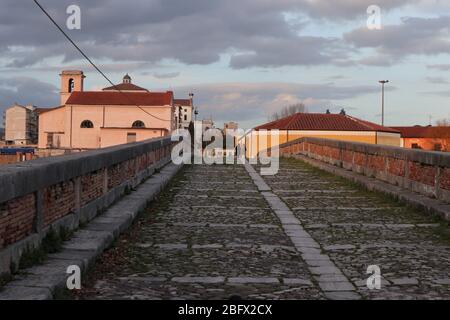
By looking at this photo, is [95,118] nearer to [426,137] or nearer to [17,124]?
[17,124]

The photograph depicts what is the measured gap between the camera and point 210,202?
41.9 ft

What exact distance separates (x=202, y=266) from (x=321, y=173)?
15.2 metres

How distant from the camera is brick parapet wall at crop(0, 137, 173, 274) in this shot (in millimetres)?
5340

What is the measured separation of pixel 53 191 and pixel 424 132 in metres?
110

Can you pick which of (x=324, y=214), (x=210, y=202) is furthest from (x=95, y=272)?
(x=210, y=202)

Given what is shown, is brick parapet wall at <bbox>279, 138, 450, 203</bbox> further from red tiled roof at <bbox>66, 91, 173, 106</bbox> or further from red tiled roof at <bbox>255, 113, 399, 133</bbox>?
red tiled roof at <bbox>66, 91, 173, 106</bbox>

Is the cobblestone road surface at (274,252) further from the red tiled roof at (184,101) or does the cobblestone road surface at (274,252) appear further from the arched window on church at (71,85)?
the red tiled roof at (184,101)

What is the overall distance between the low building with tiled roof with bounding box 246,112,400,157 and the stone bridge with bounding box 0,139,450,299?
2132 inches

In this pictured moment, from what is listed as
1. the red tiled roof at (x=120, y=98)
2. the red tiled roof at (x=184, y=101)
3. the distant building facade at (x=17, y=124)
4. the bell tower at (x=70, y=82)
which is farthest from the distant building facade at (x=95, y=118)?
the red tiled roof at (x=184, y=101)

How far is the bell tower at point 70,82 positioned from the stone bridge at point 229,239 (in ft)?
272

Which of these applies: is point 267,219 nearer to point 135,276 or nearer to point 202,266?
point 202,266

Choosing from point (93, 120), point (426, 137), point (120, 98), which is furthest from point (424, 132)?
point (93, 120)

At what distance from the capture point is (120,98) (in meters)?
88.4
